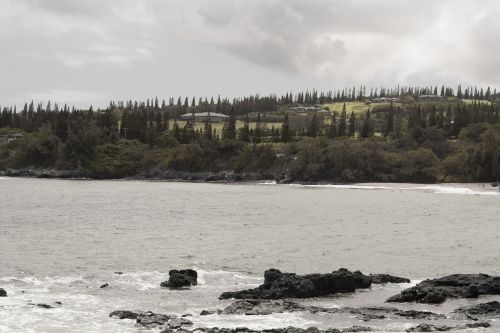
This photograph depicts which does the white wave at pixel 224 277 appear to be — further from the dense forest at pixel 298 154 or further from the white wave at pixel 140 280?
the dense forest at pixel 298 154

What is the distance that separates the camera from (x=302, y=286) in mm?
24109

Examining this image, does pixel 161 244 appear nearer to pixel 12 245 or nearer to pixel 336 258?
pixel 12 245

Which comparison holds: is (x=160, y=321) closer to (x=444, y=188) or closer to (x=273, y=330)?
(x=273, y=330)

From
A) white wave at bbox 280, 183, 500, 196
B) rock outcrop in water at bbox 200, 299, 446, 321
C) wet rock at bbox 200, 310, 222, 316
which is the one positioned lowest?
wet rock at bbox 200, 310, 222, 316

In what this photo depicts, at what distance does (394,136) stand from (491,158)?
5189 centimetres

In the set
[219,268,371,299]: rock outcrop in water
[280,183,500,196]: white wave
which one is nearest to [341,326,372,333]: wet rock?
[219,268,371,299]: rock outcrop in water

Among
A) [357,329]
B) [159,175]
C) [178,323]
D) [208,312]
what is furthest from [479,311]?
[159,175]

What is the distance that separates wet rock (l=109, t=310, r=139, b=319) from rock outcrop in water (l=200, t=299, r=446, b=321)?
227 centimetres

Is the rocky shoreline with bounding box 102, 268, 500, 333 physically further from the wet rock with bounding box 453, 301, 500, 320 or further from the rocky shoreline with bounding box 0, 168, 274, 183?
the rocky shoreline with bounding box 0, 168, 274, 183

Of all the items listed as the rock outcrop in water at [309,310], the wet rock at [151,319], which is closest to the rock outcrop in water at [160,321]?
the wet rock at [151,319]

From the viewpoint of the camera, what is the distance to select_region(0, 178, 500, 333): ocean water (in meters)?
21.1

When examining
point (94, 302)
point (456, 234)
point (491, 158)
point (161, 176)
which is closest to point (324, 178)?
point (491, 158)

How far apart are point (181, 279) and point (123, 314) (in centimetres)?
623

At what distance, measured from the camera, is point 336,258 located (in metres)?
34.9
